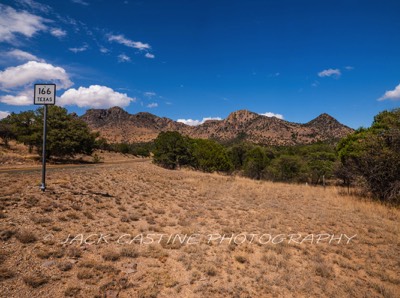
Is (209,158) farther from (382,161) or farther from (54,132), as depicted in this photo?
(382,161)

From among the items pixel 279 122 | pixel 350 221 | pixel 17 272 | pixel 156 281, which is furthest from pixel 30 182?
pixel 279 122

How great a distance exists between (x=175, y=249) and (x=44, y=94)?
8.05 meters

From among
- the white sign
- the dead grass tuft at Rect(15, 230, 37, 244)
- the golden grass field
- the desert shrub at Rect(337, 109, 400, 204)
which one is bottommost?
the golden grass field

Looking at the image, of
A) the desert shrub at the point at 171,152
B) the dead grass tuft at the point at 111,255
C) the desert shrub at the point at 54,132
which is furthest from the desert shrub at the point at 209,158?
the dead grass tuft at the point at 111,255

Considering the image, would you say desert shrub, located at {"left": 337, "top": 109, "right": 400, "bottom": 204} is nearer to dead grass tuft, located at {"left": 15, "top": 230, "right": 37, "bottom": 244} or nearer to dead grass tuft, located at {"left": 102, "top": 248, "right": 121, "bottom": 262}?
dead grass tuft, located at {"left": 102, "top": 248, "right": 121, "bottom": 262}

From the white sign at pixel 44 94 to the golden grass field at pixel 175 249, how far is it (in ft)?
12.0

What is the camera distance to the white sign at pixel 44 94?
10297mm

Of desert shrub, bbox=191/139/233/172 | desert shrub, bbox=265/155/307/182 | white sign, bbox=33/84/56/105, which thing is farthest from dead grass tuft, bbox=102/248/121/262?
desert shrub, bbox=265/155/307/182

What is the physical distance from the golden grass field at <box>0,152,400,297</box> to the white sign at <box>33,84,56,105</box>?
3.66 m

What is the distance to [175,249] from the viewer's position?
27.0 ft

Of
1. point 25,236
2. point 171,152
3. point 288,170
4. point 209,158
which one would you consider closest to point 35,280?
point 25,236

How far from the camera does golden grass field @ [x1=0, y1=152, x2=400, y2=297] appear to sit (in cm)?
587

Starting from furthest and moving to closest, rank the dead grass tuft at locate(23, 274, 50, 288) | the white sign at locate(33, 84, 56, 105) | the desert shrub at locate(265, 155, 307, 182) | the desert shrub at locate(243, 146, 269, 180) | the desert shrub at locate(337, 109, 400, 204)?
the desert shrub at locate(243, 146, 269, 180) < the desert shrub at locate(265, 155, 307, 182) < the desert shrub at locate(337, 109, 400, 204) < the white sign at locate(33, 84, 56, 105) < the dead grass tuft at locate(23, 274, 50, 288)

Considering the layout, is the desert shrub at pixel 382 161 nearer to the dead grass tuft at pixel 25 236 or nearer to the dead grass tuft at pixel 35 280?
the dead grass tuft at pixel 35 280
